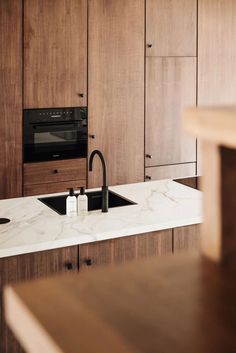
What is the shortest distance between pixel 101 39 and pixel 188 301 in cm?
428

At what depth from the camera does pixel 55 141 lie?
181 inches

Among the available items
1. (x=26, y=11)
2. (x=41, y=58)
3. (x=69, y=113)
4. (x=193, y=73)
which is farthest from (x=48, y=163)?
(x=193, y=73)

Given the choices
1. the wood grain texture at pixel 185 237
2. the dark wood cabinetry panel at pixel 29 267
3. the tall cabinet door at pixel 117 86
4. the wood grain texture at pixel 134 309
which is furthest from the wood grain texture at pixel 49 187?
the wood grain texture at pixel 134 309

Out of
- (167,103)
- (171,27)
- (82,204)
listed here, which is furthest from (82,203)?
(171,27)

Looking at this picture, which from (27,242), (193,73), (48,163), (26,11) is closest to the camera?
(27,242)

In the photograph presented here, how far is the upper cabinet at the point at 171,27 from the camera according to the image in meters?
4.78

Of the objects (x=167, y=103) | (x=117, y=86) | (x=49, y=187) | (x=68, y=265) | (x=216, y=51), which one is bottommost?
(x=68, y=265)

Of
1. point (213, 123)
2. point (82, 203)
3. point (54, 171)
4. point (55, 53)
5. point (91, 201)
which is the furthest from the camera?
point (54, 171)

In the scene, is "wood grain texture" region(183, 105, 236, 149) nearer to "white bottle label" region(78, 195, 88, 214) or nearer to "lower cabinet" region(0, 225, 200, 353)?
"lower cabinet" region(0, 225, 200, 353)

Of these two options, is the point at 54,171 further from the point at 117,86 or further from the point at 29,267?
the point at 29,267

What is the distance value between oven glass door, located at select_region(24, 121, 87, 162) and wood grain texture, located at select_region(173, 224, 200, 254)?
1.94 m

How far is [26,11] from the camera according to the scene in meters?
4.23

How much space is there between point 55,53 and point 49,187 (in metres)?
1.03

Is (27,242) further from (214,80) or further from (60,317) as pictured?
(214,80)
